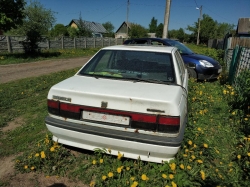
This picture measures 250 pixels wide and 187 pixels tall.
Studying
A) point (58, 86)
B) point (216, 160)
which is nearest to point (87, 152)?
point (58, 86)

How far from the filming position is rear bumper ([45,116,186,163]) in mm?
2162

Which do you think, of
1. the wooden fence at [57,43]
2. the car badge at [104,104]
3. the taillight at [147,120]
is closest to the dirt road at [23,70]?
the wooden fence at [57,43]

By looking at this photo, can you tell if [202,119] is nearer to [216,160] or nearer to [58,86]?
[216,160]

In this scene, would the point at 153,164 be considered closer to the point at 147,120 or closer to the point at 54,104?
the point at 147,120

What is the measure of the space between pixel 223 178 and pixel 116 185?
1.35 metres

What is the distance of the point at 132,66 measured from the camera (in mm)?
3072

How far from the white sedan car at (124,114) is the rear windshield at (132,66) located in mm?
24

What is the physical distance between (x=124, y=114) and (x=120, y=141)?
0.31m

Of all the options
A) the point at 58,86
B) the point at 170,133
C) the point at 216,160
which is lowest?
the point at 216,160

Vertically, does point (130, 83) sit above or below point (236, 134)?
above

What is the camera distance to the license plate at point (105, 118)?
227 centimetres

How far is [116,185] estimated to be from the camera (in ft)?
7.53

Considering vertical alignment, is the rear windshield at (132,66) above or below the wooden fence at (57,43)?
below

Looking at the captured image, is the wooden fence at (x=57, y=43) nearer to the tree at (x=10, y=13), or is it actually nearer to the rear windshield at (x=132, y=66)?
the tree at (x=10, y=13)
